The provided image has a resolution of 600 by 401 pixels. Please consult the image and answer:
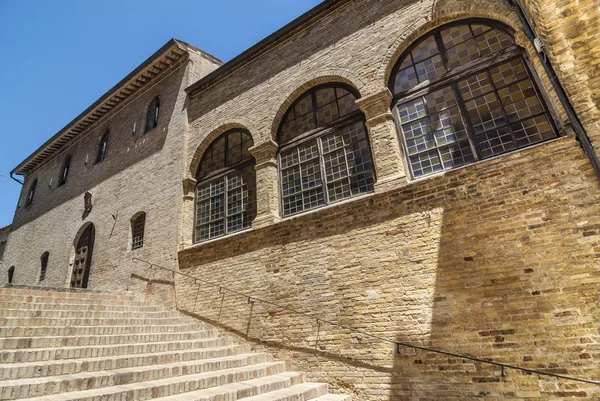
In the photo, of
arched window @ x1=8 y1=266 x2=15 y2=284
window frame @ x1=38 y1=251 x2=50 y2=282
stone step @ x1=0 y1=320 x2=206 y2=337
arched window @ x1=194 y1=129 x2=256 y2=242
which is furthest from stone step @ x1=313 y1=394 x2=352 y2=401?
arched window @ x1=8 y1=266 x2=15 y2=284

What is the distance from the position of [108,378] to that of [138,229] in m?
7.21

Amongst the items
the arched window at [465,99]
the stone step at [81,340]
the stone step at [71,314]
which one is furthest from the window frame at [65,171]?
the arched window at [465,99]

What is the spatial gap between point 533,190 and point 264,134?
562 cm

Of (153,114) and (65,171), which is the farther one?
(65,171)

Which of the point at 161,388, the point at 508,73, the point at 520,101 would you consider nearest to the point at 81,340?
the point at 161,388

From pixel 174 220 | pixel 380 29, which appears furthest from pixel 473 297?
pixel 174 220

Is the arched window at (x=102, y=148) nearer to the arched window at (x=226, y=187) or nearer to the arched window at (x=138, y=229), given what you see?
the arched window at (x=138, y=229)

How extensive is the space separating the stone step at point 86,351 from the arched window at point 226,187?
3107mm

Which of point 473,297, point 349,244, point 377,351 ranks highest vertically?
point 349,244

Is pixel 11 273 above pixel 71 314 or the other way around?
above

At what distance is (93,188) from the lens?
12.5 metres

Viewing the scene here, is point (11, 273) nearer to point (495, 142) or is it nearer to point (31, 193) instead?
point (31, 193)

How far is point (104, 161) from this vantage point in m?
12.8

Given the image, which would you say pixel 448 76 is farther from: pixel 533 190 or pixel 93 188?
pixel 93 188
